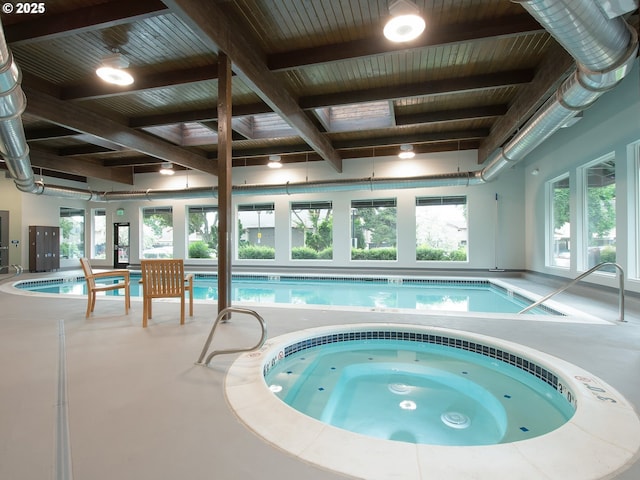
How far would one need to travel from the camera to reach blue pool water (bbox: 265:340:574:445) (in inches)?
78.0

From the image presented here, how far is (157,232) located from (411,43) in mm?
10023

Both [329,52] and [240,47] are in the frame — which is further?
[329,52]

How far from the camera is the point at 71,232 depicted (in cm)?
1103

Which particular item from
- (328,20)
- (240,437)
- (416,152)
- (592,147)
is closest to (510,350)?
(240,437)

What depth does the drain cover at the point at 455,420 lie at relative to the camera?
2033mm

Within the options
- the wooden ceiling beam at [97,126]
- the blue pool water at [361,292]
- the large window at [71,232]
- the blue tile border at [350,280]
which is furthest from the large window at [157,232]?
the wooden ceiling beam at [97,126]

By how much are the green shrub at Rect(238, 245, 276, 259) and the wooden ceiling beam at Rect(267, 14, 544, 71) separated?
6399 millimetres

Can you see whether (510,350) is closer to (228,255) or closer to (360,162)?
(228,255)

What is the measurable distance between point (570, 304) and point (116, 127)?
8.21m

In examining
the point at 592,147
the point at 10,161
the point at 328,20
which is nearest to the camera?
the point at 328,20

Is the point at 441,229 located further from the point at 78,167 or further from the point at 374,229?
the point at 78,167

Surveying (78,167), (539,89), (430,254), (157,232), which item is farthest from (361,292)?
(78,167)

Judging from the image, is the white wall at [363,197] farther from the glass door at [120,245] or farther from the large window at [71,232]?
the large window at [71,232]

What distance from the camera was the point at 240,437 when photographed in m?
1.44
